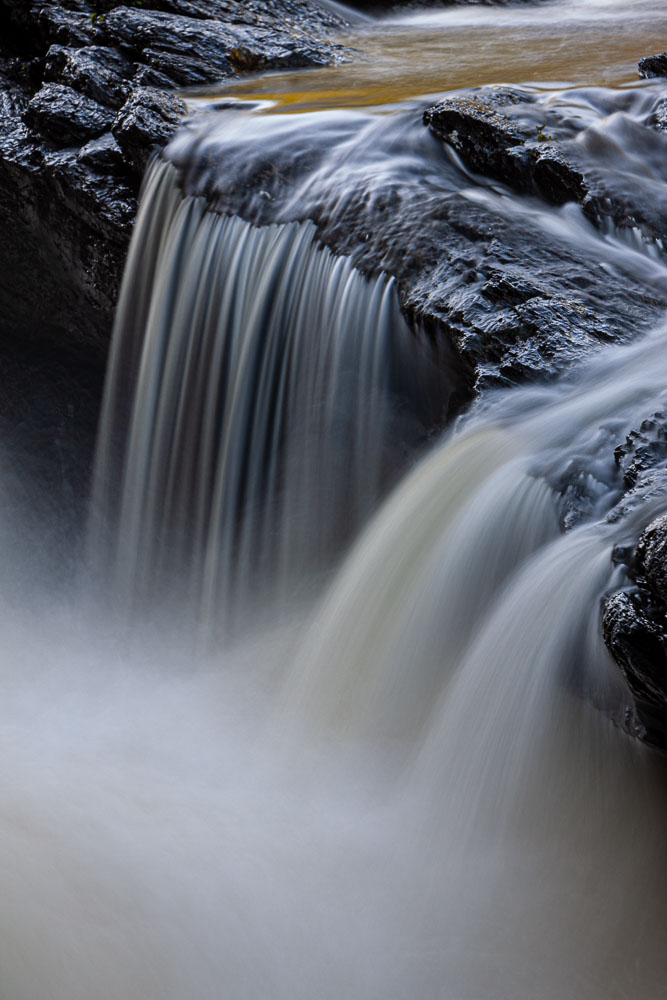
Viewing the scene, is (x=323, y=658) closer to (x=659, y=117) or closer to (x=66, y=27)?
(x=659, y=117)

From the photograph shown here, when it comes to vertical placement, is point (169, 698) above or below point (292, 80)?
below

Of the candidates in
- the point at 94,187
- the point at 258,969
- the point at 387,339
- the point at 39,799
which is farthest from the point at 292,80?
the point at 258,969

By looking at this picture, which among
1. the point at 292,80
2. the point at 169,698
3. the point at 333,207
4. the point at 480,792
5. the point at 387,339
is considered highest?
the point at 292,80

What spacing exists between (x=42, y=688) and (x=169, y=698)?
66cm

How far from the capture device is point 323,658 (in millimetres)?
3666

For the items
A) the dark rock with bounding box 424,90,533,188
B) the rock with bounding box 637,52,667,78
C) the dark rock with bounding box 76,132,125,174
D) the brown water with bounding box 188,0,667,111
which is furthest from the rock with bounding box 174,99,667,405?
the rock with bounding box 637,52,667,78

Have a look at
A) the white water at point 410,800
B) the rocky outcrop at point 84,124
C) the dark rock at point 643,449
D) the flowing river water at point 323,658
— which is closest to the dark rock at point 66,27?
the rocky outcrop at point 84,124

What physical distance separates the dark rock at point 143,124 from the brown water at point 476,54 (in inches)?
21.6

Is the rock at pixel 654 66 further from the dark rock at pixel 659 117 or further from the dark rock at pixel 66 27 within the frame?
the dark rock at pixel 66 27

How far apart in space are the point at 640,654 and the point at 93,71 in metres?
5.18

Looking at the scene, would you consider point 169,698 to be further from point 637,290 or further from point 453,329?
point 637,290

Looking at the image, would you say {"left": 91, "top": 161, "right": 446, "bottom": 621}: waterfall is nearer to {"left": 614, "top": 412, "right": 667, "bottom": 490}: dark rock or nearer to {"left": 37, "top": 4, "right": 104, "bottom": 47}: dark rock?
{"left": 614, "top": 412, "right": 667, "bottom": 490}: dark rock

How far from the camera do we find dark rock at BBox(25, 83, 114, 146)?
5.64m

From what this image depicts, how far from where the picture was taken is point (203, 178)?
5.03 m
